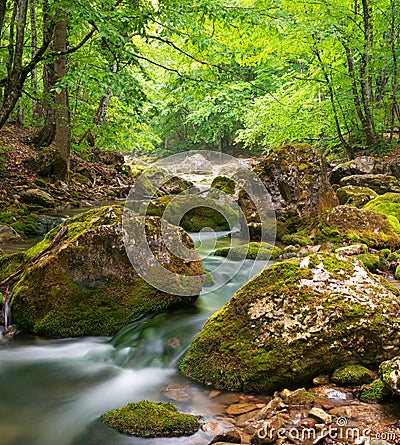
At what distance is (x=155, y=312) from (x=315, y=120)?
12196mm

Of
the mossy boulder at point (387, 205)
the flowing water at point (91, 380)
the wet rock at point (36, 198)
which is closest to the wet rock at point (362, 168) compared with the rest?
the mossy boulder at point (387, 205)

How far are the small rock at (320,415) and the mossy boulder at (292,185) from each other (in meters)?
6.22

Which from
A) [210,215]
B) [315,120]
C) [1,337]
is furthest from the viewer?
[315,120]

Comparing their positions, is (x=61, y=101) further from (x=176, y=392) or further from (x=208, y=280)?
(x=176, y=392)

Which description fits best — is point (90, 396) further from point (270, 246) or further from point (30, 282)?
point (270, 246)

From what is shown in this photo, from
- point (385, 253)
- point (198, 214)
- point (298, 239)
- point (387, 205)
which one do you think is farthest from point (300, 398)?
point (198, 214)

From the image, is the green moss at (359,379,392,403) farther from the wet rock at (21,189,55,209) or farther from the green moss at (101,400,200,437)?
the wet rock at (21,189,55,209)

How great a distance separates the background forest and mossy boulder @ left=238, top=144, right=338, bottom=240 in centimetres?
148

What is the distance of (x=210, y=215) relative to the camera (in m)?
9.79

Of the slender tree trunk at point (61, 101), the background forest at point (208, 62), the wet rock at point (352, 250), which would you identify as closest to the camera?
the wet rock at point (352, 250)

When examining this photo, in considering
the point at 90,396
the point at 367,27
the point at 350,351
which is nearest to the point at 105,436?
the point at 90,396

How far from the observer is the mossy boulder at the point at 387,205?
8258 mm

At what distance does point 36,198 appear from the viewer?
10.7m

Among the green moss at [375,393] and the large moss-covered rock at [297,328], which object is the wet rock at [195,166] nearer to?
the large moss-covered rock at [297,328]
